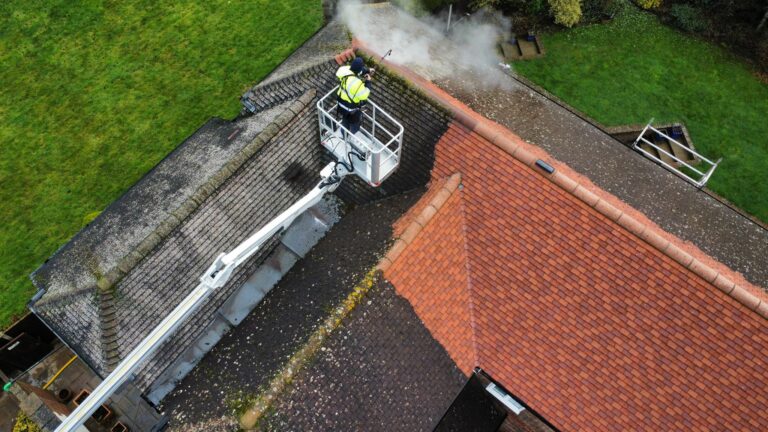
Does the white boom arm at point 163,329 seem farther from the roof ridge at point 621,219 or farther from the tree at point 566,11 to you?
the tree at point 566,11

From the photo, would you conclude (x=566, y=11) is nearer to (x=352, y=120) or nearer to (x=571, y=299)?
(x=352, y=120)

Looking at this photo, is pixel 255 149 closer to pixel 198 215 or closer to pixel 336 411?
pixel 198 215

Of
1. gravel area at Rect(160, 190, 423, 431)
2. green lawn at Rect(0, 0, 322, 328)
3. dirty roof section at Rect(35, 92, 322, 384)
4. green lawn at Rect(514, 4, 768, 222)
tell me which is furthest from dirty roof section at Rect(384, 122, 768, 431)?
green lawn at Rect(0, 0, 322, 328)

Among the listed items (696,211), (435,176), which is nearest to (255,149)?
(435,176)

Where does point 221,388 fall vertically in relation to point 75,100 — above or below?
below

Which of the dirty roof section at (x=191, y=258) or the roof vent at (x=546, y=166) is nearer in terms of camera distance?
the roof vent at (x=546, y=166)

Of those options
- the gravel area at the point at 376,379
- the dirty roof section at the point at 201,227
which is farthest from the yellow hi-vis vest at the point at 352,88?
the gravel area at the point at 376,379

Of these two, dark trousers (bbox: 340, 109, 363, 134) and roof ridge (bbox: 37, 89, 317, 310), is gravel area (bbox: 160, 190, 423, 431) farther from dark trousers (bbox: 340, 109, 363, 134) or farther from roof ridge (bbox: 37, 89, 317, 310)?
roof ridge (bbox: 37, 89, 317, 310)
